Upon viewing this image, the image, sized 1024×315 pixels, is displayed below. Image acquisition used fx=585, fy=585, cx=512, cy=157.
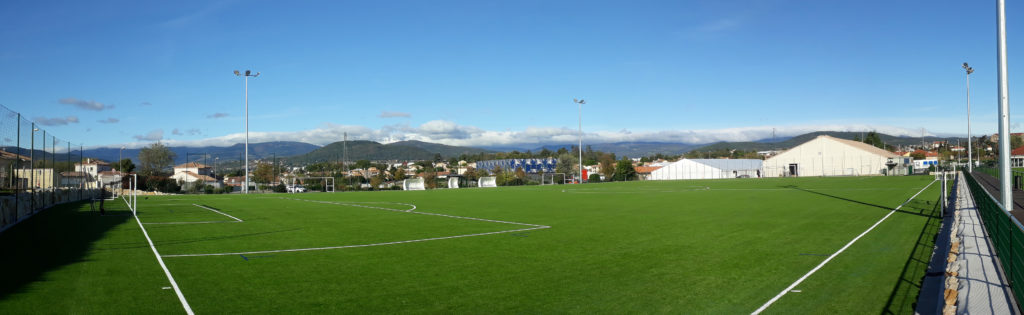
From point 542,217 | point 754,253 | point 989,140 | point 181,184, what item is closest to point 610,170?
point 181,184

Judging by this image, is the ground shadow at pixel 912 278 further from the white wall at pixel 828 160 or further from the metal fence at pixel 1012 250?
the white wall at pixel 828 160

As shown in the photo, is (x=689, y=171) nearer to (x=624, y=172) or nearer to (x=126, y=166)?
(x=624, y=172)

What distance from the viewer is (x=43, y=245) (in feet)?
44.2

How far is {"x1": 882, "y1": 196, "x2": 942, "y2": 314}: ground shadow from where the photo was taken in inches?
291

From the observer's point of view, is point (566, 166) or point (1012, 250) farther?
point (566, 166)

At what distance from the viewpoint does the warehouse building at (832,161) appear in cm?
8756

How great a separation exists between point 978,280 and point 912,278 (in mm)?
1233

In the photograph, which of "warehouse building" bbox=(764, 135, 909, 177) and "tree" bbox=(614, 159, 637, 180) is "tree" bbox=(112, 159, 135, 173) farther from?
"warehouse building" bbox=(764, 135, 909, 177)

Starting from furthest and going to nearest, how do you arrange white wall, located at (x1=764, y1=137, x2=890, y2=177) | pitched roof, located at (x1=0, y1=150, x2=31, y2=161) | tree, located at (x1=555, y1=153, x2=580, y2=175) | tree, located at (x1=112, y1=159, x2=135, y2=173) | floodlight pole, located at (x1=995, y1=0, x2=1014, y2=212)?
1. tree, located at (x1=555, y1=153, x2=580, y2=175)
2. white wall, located at (x1=764, y1=137, x2=890, y2=177)
3. tree, located at (x1=112, y1=159, x2=135, y2=173)
4. pitched roof, located at (x1=0, y1=150, x2=31, y2=161)
5. floodlight pole, located at (x1=995, y1=0, x2=1014, y2=212)

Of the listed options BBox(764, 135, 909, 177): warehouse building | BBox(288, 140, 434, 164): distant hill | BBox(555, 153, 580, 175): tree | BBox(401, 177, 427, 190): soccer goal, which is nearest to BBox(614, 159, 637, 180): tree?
BBox(555, 153, 580, 175): tree

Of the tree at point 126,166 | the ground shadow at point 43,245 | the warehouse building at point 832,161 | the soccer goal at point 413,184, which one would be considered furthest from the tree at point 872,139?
the ground shadow at point 43,245

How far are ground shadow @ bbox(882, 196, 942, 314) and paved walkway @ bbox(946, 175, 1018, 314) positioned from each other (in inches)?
17.7

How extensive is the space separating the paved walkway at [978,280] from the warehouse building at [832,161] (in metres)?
86.2

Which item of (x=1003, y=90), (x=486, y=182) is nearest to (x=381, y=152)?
(x=486, y=182)
